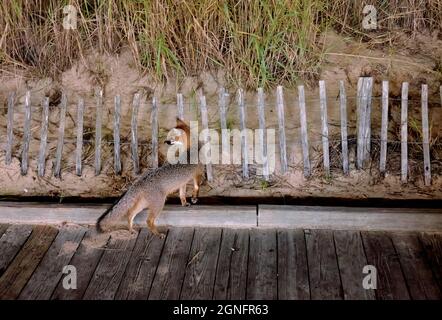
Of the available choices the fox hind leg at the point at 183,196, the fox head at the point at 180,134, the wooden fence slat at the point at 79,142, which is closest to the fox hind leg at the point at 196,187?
the fox hind leg at the point at 183,196

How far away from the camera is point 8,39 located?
5.08 meters

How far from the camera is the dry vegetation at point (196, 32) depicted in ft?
15.2

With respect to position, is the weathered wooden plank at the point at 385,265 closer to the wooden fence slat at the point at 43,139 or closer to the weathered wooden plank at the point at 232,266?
the weathered wooden plank at the point at 232,266

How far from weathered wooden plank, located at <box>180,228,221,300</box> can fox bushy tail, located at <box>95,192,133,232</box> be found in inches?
19.1

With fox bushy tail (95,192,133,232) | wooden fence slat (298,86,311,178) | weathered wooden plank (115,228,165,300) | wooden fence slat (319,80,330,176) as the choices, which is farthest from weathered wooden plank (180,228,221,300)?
wooden fence slat (319,80,330,176)

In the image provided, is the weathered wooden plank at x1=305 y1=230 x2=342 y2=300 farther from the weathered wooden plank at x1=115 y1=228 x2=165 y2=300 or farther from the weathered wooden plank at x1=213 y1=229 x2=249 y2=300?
the weathered wooden plank at x1=115 y1=228 x2=165 y2=300

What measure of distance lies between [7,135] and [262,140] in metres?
1.93

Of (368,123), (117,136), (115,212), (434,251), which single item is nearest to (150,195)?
(115,212)

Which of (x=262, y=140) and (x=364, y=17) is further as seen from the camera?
(x=364, y=17)

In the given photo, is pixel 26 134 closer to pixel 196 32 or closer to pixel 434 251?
pixel 196 32

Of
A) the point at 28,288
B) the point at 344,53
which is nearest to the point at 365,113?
the point at 344,53

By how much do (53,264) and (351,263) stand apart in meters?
1.79
